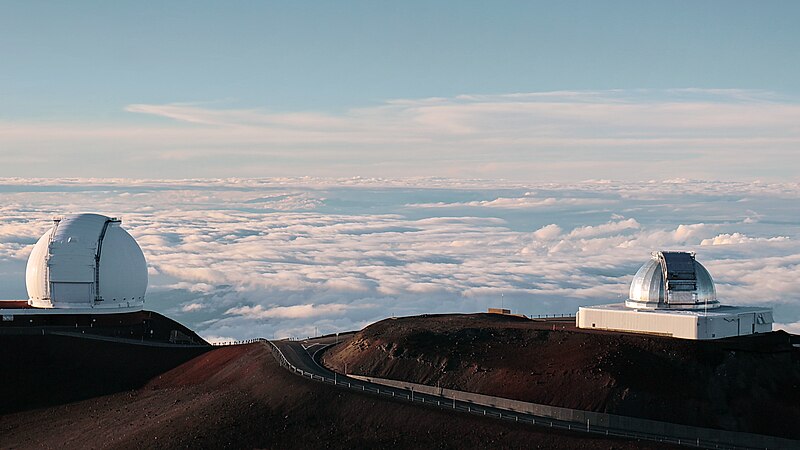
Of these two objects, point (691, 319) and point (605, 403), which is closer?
point (605, 403)

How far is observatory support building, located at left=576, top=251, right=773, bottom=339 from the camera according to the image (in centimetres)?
6900

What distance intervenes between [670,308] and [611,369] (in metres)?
11.7

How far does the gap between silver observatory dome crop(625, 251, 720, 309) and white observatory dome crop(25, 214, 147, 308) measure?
41008 millimetres

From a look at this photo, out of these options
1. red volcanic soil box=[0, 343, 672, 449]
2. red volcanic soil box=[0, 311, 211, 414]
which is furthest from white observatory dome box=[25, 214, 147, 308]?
red volcanic soil box=[0, 343, 672, 449]

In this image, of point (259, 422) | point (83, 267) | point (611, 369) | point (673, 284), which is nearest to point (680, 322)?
point (673, 284)

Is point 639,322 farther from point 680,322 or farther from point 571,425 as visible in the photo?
point 571,425

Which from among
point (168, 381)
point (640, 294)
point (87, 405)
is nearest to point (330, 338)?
point (168, 381)

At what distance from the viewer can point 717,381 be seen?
200ft

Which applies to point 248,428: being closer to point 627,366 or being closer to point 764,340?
point 627,366

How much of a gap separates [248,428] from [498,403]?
13689 millimetres

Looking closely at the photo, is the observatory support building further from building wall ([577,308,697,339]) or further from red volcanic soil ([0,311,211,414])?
red volcanic soil ([0,311,211,414])

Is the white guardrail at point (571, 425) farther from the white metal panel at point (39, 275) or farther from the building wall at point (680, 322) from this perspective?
the white metal panel at point (39, 275)

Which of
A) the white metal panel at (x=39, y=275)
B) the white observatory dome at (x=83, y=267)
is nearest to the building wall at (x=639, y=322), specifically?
the white observatory dome at (x=83, y=267)

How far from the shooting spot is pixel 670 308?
71250mm
